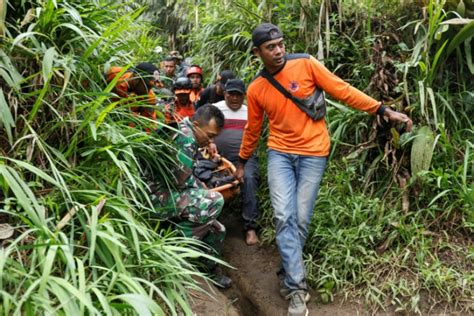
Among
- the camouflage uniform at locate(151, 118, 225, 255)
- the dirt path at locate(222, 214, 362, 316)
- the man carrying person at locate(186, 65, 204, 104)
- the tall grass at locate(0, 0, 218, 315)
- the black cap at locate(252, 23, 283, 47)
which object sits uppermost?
the black cap at locate(252, 23, 283, 47)

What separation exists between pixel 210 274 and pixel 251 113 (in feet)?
4.37

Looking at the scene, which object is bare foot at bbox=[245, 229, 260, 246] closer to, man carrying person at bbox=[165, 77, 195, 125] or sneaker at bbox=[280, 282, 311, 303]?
sneaker at bbox=[280, 282, 311, 303]

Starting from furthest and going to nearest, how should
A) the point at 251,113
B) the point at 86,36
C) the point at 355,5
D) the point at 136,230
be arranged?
the point at 355,5 < the point at 251,113 < the point at 86,36 < the point at 136,230

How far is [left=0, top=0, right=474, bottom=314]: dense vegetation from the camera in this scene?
2227 mm

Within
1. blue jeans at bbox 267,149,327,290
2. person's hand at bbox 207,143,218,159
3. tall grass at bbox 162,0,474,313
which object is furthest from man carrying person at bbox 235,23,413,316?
person's hand at bbox 207,143,218,159

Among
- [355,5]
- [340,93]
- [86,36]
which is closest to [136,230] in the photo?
[86,36]

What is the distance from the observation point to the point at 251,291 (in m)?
3.96

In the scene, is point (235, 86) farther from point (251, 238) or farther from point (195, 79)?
point (195, 79)

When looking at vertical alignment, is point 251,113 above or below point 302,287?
above

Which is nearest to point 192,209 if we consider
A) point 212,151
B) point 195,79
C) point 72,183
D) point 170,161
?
point 170,161

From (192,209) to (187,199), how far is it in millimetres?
82

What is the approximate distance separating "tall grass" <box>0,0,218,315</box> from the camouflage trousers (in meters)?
0.19

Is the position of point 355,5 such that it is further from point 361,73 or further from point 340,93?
point 340,93

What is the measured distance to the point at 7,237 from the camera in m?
2.29
